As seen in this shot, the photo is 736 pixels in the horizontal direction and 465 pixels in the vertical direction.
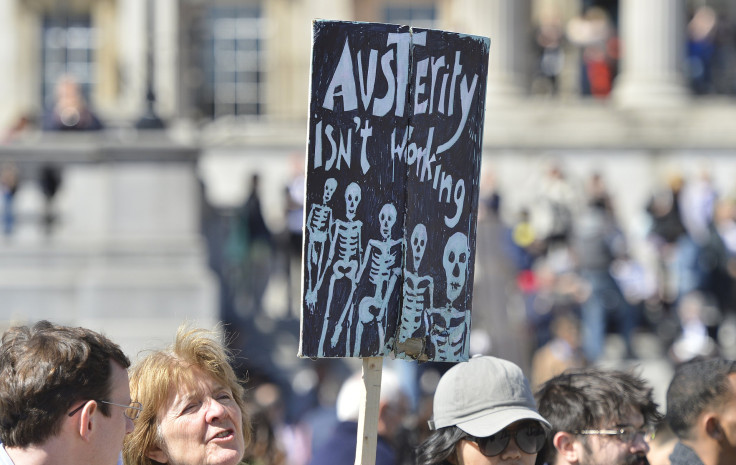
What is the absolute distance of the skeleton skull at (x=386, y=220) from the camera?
16.4 feet

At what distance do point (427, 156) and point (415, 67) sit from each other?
11.2 inches

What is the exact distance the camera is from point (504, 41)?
89.8 ft

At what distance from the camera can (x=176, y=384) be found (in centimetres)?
481

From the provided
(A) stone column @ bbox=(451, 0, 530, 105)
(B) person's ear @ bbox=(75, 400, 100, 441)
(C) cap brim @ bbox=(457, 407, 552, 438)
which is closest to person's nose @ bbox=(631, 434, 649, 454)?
(C) cap brim @ bbox=(457, 407, 552, 438)

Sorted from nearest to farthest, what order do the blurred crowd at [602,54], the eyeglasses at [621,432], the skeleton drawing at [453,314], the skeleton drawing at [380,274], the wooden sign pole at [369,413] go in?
the wooden sign pole at [369,413] → the skeleton drawing at [380,274] → the skeleton drawing at [453,314] → the eyeglasses at [621,432] → the blurred crowd at [602,54]

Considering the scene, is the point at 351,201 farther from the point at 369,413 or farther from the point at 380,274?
the point at 369,413

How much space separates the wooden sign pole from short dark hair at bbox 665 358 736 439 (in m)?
1.26

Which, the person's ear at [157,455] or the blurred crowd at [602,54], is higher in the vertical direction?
the blurred crowd at [602,54]

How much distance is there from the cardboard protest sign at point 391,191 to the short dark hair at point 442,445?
13.0 inches

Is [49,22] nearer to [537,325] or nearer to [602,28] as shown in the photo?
[602,28]

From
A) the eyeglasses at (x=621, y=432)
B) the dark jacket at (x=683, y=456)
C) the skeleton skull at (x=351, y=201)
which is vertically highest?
the skeleton skull at (x=351, y=201)

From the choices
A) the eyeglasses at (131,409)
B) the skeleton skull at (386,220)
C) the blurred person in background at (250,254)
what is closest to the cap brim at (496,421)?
the skeleton skull at (386,220)

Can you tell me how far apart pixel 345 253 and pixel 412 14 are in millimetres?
29085

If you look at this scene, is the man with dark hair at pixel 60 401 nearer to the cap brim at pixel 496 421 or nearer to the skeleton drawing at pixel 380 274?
the skeleton drawing at pixel 380 274
